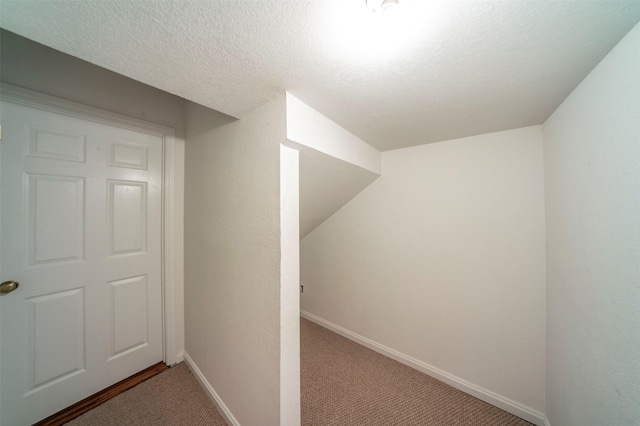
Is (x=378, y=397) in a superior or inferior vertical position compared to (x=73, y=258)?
inferior

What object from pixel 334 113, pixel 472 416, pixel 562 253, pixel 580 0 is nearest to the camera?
pixel 580 0

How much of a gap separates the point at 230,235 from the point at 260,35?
1058 mm

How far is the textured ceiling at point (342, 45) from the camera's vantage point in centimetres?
61

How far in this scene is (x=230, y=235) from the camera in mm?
1329

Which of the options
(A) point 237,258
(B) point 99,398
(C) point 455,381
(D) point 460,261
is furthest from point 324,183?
(B) point 99,398

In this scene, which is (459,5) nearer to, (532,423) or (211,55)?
(211,55)

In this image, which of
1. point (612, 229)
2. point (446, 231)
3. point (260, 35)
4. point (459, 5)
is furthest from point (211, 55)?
point (446, 231)

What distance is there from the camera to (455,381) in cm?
162

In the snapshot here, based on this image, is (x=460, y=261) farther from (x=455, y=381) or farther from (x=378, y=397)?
(x=378, y=397)

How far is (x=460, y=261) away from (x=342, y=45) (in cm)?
167

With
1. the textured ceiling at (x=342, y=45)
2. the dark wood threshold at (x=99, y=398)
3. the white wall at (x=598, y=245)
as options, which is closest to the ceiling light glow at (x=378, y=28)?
the textured ceiling at (x=342, y=45)

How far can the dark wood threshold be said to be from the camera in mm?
1299

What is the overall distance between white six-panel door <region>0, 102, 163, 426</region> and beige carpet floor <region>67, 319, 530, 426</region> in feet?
0.99

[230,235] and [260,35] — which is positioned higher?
[260,35]
